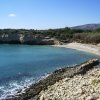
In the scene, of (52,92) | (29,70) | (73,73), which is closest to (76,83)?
(52,92)

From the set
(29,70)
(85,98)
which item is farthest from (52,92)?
(29,70)

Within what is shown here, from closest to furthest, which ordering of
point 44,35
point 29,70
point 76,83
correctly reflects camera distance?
1. point 76,83
2. point 29,70
3. point 44,35

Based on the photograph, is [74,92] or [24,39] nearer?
[74,92]

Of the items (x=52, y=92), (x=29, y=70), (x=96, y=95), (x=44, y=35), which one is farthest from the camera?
(x=44, y=35)

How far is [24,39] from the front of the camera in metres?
108

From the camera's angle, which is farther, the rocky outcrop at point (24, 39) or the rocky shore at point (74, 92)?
the rocky outcrop at point (24, 39)

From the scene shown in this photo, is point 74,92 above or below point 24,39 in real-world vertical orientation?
below

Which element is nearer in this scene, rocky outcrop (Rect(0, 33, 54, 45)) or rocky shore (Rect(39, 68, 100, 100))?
rocky shore (Rect(39, 68, 100, 100))

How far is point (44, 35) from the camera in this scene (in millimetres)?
111812

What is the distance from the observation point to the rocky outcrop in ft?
338

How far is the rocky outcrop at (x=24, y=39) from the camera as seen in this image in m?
103

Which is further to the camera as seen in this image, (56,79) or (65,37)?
(65,37)

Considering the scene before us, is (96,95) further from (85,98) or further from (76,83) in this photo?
(76,83)

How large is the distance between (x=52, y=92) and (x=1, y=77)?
13.2 meters
